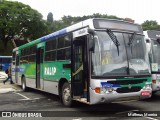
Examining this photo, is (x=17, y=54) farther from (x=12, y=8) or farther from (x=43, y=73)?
(x=12, y=8)

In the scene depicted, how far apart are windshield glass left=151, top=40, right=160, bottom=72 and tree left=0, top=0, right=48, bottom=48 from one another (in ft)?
150

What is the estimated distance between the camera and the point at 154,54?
39.8ft

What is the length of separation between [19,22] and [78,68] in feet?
163

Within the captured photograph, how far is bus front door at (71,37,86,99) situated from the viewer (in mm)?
9477

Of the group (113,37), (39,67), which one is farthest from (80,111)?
(39,67)

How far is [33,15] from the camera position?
195 feet

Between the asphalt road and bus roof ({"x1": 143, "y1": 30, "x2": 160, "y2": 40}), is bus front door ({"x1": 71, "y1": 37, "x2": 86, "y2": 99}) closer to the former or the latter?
the asphalt road

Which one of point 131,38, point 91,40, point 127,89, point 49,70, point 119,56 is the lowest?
point 127,89

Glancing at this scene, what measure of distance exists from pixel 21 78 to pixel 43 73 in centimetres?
494

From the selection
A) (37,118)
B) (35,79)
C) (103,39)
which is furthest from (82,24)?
(35,79)

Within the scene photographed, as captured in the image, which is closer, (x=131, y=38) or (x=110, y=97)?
(x=110, y=97)

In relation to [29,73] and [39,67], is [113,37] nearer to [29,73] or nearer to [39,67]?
[39,67]

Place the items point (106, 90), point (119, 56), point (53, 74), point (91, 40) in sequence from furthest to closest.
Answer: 1. point (53, 74)
2. point (119, 56)
3. point (91, 40)
4. point (106, 90)

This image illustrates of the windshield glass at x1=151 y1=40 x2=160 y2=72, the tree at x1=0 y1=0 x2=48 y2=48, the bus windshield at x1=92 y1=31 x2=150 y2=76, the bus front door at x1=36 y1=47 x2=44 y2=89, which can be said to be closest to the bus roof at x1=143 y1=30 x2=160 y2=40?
the windshield glass at x1=151 y1=40 x2=160 y2=72
